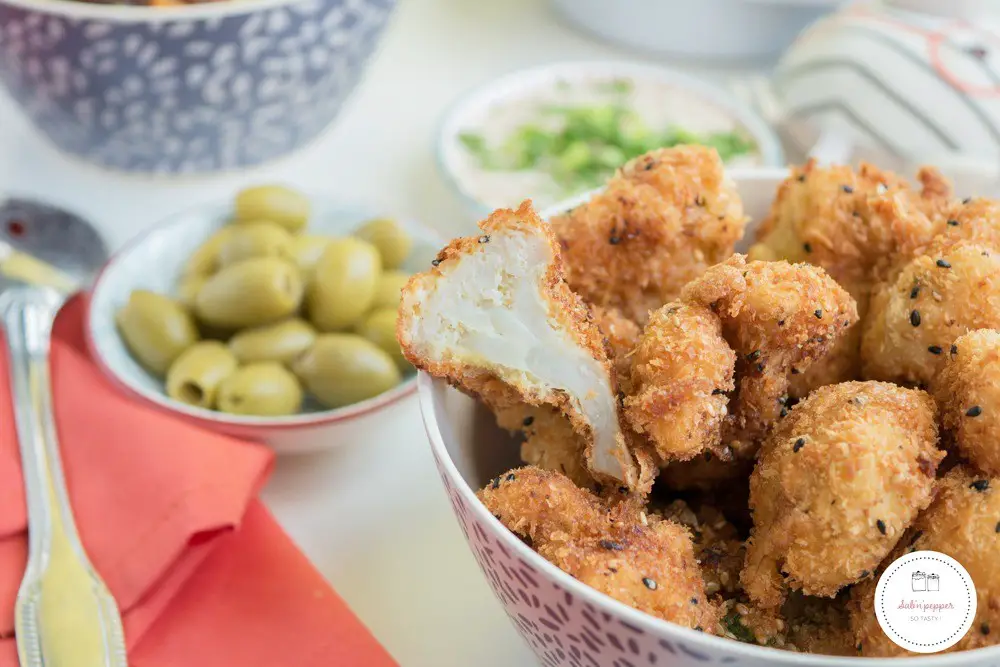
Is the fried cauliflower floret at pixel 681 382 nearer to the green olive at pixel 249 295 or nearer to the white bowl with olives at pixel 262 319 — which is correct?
the white bowl with olives at pixel 262 319

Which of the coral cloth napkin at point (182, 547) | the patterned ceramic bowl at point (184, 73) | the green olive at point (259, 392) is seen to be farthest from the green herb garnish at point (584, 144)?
the coral cloth napkin at point (182, 547)

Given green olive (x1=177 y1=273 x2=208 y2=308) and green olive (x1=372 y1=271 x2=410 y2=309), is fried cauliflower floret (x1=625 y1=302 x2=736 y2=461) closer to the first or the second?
green olive (x1=372 y1=271 x2=410 y2=309)

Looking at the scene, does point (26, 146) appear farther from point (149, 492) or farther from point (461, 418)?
point (461, 418)

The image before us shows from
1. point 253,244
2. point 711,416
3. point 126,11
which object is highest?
point 126,11

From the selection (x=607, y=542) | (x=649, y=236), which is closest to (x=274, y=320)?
(x=649, y=236)

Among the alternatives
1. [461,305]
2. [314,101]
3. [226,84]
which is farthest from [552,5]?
[461,305]

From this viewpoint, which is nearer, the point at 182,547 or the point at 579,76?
the point at 182,547

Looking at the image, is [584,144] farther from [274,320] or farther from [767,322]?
[767,322]
